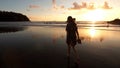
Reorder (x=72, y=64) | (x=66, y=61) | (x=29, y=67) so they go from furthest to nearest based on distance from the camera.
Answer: (x=66, y=61)
(x=72, y=64)
(x=29, y=67)

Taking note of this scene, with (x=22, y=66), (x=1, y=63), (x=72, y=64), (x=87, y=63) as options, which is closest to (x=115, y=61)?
(x=87, y=63)

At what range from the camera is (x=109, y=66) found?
9.09 m

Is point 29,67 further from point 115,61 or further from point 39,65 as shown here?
point 115,61

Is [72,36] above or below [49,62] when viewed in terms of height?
above

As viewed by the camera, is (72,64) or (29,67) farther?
(72,64)

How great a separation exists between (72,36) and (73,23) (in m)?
0.68

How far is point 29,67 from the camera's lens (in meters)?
8.95

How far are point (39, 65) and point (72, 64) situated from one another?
164cm

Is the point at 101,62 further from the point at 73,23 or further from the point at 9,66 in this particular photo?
the point at 9,66

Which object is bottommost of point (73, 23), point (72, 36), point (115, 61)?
point (115, 61)

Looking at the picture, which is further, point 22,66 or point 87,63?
point 87,63

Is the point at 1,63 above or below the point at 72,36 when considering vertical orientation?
below

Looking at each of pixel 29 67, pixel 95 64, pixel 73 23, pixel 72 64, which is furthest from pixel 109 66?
pixel 29 67

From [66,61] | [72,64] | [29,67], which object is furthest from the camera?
[66,61]
